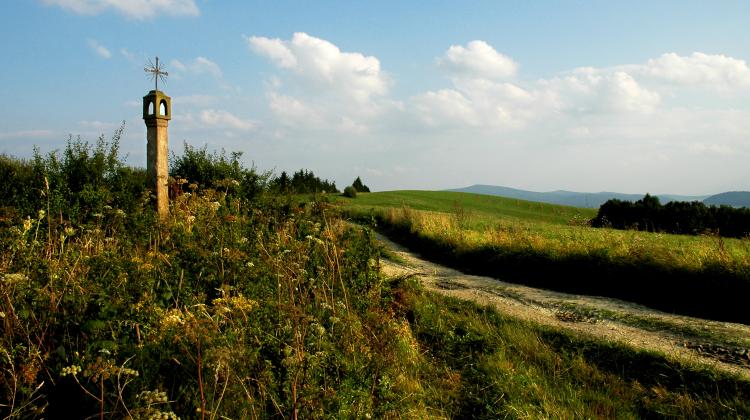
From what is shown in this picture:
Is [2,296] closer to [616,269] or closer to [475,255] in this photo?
[616,269]

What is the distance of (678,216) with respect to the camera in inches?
1497

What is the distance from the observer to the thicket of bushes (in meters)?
34.3

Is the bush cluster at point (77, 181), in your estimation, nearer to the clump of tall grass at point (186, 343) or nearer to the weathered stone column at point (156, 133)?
the weathered stone column at point (156, 133)

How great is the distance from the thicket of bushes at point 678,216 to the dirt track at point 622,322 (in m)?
23.8

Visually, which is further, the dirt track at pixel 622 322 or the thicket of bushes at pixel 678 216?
the thicket of bushes at pixel 678 216

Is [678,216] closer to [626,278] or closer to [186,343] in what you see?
[626,278]

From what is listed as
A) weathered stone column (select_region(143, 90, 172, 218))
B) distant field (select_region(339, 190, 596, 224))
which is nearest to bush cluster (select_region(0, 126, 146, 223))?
weathered stone column (select_region(143, 90, 172, 218))

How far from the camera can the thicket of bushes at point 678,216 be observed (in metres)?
34.3

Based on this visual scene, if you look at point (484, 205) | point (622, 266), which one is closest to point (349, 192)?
point (484, 205)

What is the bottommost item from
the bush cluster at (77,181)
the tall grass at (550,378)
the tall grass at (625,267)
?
the tall grass at (550,378)

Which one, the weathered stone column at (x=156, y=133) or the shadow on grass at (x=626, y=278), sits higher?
the weathered stone column at (x=156, y=133)

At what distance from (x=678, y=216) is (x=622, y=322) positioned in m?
36.1

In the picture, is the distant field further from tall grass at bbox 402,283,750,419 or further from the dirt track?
tall grass at bbox 402,283,750,419

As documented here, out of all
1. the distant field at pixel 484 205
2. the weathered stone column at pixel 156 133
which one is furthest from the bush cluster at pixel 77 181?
the distant field at pixel 484 205
